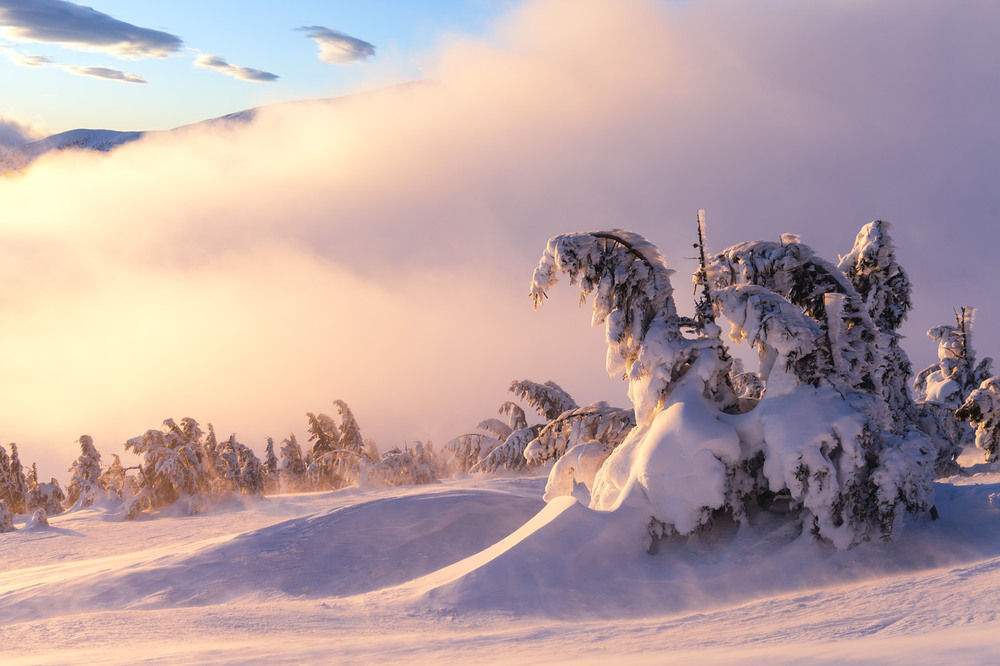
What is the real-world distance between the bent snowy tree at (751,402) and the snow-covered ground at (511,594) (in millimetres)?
680

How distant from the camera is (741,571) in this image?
13047 mm

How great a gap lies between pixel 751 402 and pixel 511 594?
667 cm

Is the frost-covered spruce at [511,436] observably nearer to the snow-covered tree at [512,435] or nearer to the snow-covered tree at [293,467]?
the snow-covered tree at [512,435]

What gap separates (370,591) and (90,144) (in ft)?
702

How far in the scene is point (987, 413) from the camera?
67.9 feet

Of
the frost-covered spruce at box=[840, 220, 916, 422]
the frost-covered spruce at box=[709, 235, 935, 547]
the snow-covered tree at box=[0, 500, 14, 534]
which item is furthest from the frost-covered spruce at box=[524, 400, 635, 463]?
the snow-covered tree at box=[0, 500, 14, 534]

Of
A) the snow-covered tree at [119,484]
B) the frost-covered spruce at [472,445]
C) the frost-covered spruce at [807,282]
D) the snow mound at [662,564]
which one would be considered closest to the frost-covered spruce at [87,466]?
the snow-covered tree at [119,484]

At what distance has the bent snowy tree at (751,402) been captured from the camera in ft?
43.9

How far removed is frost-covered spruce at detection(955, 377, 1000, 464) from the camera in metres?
20.7

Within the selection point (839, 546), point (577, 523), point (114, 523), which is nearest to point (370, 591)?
point (577, 523)

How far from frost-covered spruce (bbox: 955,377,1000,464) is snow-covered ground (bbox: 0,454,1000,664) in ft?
7.48

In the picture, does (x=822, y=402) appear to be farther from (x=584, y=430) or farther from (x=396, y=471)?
(x=396, y=471)

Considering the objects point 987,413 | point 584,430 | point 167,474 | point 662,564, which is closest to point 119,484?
point 167,474

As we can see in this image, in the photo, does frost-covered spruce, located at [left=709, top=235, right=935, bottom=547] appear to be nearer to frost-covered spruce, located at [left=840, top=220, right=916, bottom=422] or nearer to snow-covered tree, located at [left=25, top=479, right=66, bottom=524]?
frost-covered spruce, located at [left=840, top=220, right=916, bottom=422]
